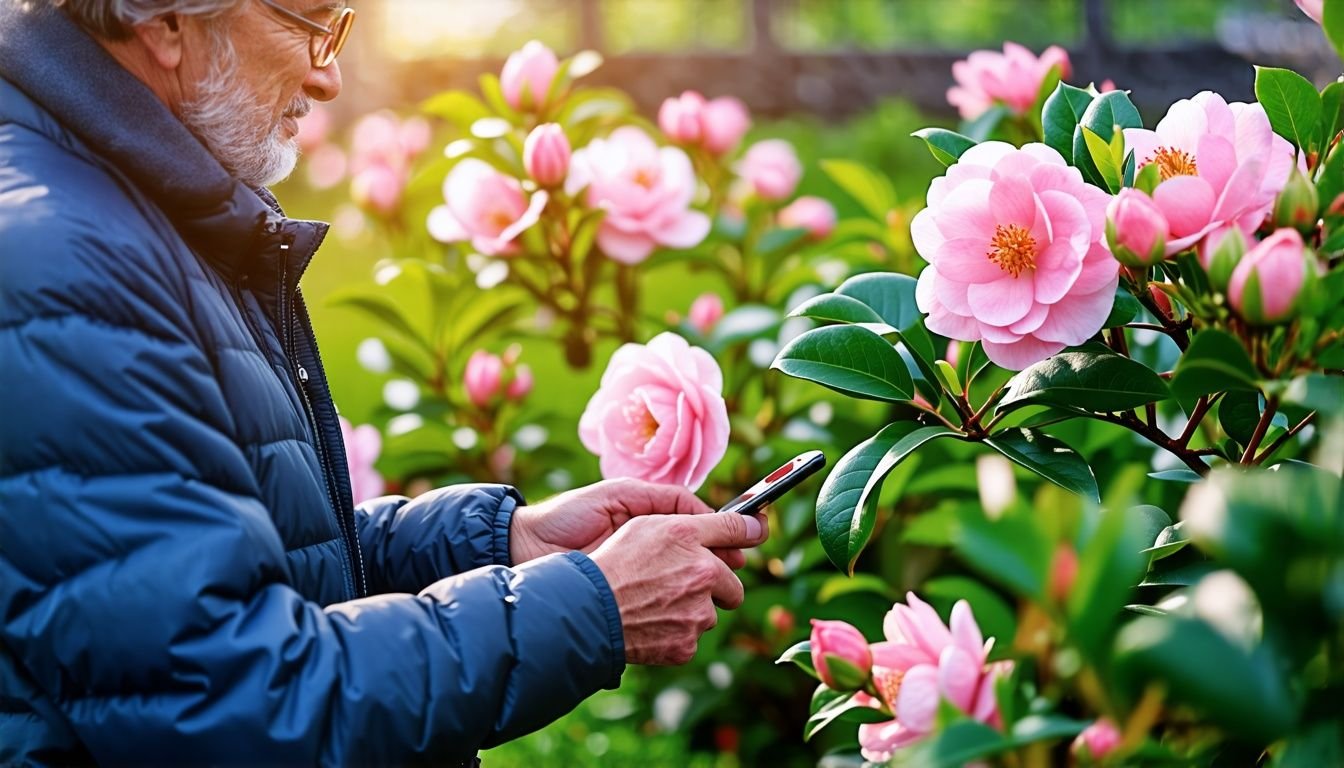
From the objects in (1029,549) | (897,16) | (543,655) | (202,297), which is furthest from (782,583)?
(897,16)

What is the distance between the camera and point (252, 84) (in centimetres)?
151

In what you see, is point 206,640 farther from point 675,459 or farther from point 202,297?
point 675,459

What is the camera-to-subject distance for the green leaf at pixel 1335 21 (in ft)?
4.25

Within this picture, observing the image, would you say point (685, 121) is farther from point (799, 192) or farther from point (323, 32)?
point (799, 192)

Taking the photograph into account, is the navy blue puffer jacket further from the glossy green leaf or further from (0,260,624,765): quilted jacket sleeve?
the glossy green leaf

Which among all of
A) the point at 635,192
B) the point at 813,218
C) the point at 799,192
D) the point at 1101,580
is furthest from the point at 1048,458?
the point at 799,192

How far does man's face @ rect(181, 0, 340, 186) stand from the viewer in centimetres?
147

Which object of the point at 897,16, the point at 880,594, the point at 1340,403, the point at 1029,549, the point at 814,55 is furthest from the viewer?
the point at 897,16

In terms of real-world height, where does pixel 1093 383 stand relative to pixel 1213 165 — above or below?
below

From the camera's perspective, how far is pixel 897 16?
14.8m

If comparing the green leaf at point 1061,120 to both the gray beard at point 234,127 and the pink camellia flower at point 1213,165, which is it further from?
the gray beard at point 234,127

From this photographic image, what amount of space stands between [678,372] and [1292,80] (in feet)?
2.40

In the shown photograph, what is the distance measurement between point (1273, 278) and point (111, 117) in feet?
3.40

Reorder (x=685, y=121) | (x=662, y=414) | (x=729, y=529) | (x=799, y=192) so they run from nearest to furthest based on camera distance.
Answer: (x=729, y=529) → (x=662, y=414) → (x=685, y=121) → (x=799, y=192)
